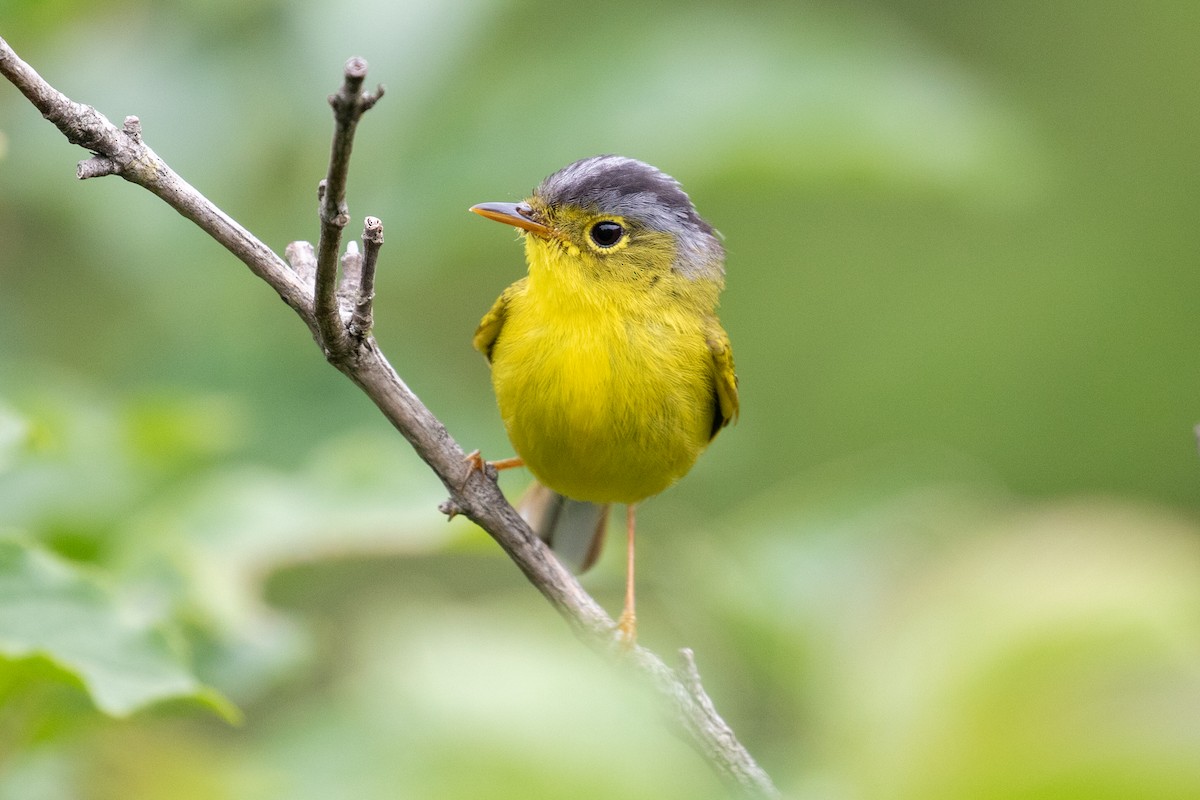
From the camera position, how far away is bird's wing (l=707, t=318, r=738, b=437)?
389 cm

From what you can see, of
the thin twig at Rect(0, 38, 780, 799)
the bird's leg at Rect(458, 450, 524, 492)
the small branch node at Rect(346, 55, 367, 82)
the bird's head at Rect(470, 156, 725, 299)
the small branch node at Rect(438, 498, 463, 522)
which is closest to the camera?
the small branch node at Rect(346, 55, 367, 82)

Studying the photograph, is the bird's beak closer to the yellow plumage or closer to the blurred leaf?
the yellow plumage

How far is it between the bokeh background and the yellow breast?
0.85 feet

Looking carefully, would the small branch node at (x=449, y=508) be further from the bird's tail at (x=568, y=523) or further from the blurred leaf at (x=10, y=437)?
the bird's tail at (x=568, y=523)

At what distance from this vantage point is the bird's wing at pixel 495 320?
3.88 meters

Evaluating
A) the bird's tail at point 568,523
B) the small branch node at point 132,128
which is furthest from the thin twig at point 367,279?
the bird's tail at point 568,523

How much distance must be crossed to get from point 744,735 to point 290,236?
205cm

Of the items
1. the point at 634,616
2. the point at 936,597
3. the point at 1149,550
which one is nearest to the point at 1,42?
the point at 936,597

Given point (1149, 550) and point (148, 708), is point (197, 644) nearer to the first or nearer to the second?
point (148, 708)

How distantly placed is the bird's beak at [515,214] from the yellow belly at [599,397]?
0.71ft

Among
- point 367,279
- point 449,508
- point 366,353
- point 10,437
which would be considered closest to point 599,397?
point 449,508

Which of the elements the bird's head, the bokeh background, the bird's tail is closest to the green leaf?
the bokeh background

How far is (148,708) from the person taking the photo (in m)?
2.22

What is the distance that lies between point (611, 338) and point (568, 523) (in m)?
0.95
